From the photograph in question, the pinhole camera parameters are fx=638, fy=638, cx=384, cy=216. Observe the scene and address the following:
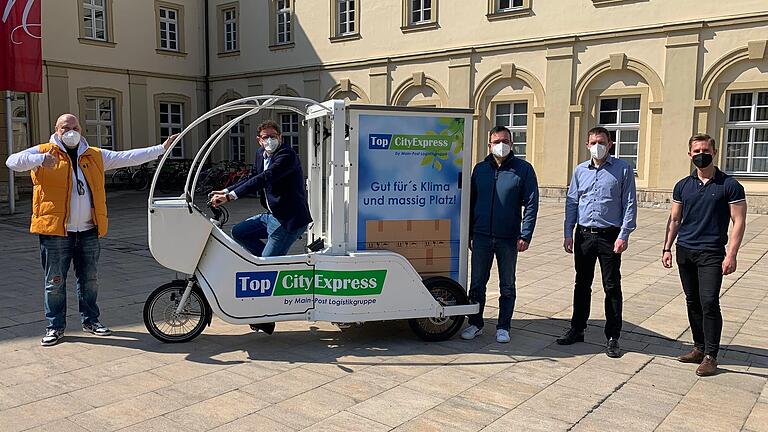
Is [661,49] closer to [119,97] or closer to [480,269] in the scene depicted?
[480,269]

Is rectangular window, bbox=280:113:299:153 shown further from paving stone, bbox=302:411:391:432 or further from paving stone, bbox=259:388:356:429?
paving stone, bbox=302:411:391:432

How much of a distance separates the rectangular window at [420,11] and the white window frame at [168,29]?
1069cm

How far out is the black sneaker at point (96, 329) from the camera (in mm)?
5480

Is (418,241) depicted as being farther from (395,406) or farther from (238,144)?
(238,144)

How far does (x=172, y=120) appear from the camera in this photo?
26500mm

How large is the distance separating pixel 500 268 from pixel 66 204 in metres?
3.55

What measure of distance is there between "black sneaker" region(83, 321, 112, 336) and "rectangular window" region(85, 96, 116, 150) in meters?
19.8

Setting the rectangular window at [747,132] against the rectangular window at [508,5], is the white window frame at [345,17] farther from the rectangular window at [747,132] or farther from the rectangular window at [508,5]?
the rectangular window at [747,132]

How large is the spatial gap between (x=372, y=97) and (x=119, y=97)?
32.2 feet

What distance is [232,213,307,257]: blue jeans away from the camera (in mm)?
5184

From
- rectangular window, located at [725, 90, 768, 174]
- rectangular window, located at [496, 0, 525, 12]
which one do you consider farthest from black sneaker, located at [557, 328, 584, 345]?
rectangular window, located at [496, 0, 525, 12]

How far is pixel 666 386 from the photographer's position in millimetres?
4395

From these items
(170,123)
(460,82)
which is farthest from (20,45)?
(460,82)

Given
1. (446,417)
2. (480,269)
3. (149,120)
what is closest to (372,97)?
(149,120)
